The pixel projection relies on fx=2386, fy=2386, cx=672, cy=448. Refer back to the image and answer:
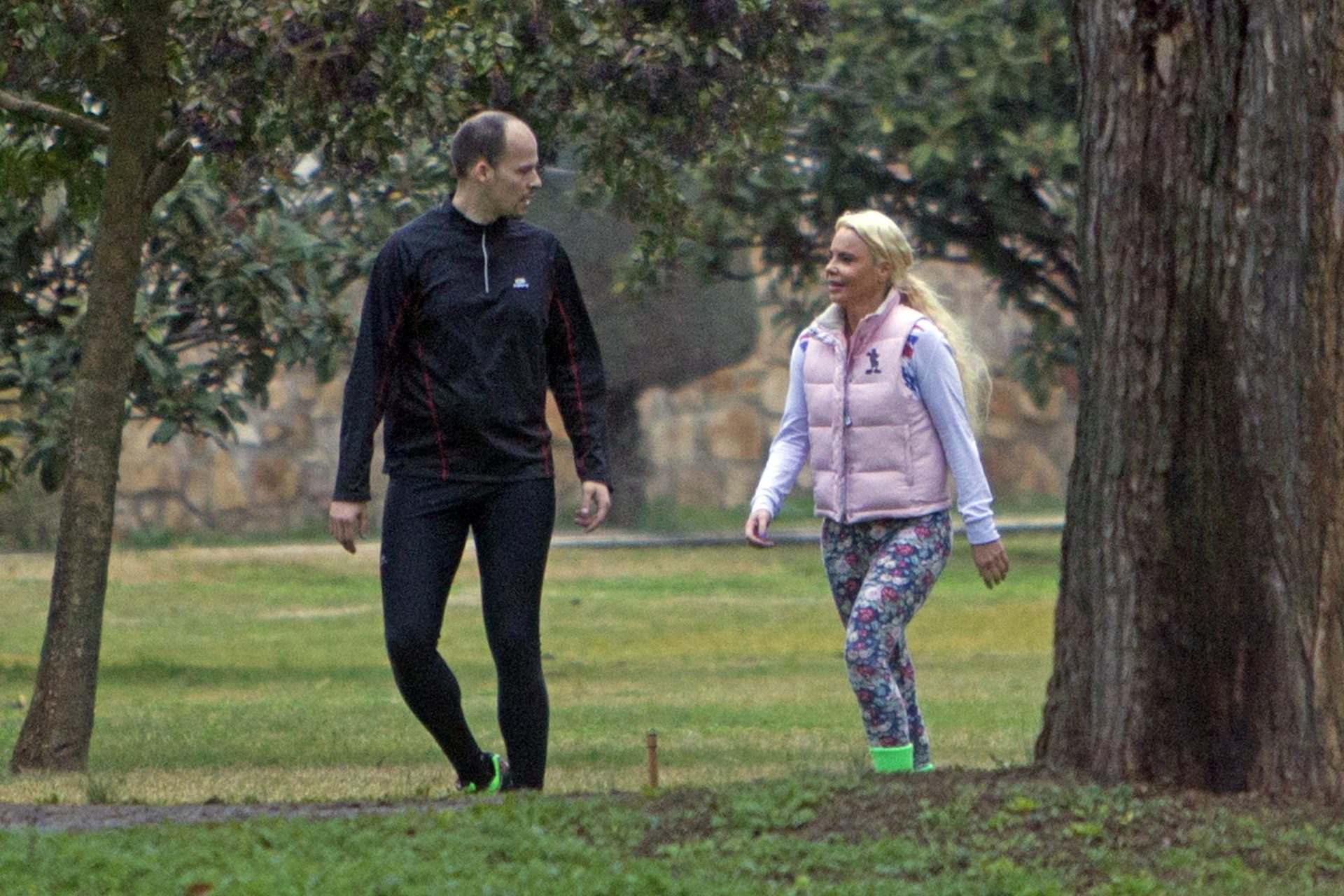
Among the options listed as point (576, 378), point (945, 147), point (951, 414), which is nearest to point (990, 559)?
point (951, 414)

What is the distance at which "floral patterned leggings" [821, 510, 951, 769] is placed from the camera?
6949mm

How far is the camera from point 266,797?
7.86 m

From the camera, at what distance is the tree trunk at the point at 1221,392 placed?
5898 mm

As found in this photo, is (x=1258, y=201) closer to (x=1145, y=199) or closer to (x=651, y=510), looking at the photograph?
(x=1145, y=199)

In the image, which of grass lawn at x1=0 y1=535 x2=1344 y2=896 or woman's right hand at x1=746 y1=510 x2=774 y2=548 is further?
woman's right hand at x1=746 y1=510 x2=774 y2=548

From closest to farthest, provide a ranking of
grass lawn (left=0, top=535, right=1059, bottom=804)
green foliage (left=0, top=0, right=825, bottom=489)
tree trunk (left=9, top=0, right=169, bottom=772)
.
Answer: green foliage (left=0, top=0, right=825, bottom=489) → tree trunk (left=9, top=0, right=169, bottom=772) → grass lawn (left=0, top=535, right=1059, bottom=804)

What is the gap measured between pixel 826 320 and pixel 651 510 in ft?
96.4

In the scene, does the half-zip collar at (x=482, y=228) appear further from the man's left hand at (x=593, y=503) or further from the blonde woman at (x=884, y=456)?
the blonde woman at (x=884, y=456)

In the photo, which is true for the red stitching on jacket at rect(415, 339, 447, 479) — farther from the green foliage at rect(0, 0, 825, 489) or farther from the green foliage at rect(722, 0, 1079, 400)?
the green foliage at rect(722, 0, 1079, 400)

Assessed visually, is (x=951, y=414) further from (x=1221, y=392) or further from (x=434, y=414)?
(x=434, y=414)

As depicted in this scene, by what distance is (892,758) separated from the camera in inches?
278

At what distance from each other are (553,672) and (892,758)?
10.7 metres

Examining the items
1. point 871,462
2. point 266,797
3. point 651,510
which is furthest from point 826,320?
point 651,510

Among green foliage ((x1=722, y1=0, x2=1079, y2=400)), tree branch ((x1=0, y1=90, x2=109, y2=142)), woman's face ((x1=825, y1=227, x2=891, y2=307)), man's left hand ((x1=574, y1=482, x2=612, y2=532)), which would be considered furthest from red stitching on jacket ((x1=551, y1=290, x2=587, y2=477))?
green foliage ((x1=722, y1=0, x2=1079, y2=400))
